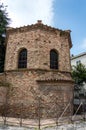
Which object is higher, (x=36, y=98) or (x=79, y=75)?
(x=79, y=75)

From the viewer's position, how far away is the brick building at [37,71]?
15117 millimetres

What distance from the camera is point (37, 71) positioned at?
52.1 feet

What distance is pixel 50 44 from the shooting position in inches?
674

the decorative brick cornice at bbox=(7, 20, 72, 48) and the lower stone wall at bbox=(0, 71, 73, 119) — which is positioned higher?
the decorative brick cornice at bbox=(7, 20, 72, 48)

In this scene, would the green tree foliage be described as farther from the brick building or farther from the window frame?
the window frame

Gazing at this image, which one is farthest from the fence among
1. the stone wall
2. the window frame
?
the window frame

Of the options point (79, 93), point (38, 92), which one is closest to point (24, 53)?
point (38, 92)

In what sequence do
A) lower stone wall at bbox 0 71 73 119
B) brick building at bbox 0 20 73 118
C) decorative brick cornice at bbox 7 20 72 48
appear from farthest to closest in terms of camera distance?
decorative brick cornice at bbox 7 20 72 48 → brick building at bbox 0 20 73 118 → lower stone wall at bbox 0 71 73 119

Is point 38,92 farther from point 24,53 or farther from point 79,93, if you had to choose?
point 79,93

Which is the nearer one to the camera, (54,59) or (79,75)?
(54,59)

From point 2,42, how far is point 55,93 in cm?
1383

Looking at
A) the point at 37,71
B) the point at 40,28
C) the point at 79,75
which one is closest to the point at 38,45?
the point at 40,28

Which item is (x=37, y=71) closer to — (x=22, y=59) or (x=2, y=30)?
(x=22, y=59)

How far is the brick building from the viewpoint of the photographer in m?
15.1
